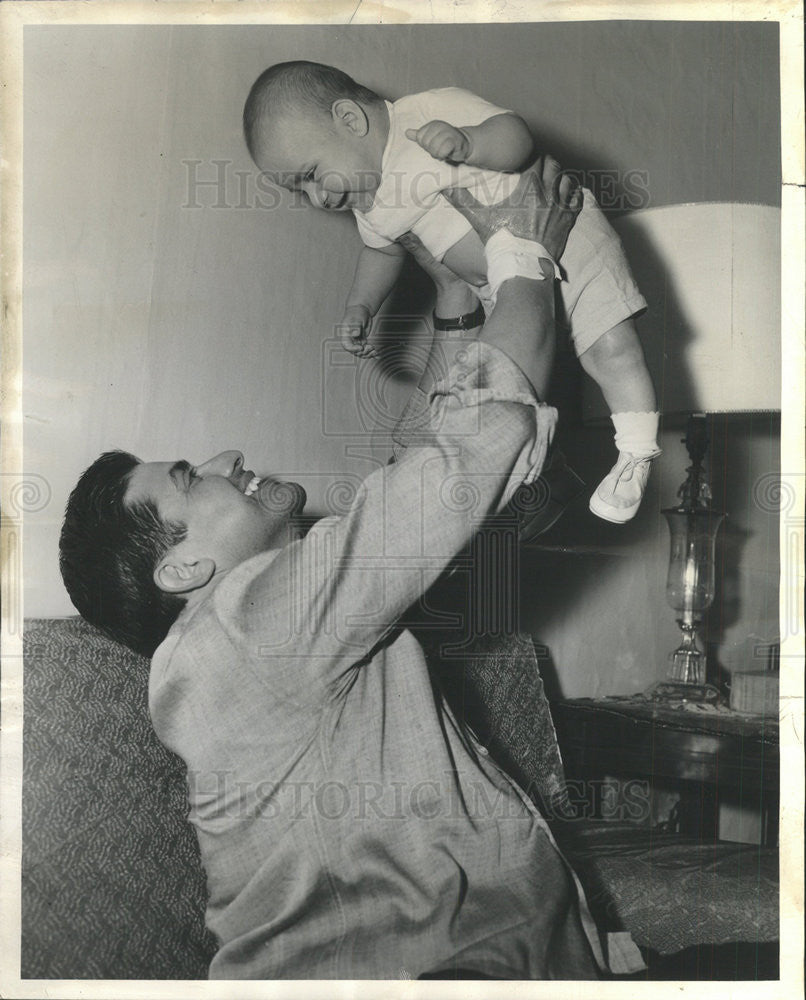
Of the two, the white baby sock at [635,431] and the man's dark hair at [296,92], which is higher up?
the man's dark hair at [296,92]

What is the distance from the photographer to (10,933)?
0.99 metres

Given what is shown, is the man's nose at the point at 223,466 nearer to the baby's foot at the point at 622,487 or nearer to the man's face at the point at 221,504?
the man's face at the point at 221,504

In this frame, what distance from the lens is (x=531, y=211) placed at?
101 centimetres

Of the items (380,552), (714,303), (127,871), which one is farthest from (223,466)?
(714,303)

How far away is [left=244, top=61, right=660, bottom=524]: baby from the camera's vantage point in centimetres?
99

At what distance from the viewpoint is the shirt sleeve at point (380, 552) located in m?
0.94

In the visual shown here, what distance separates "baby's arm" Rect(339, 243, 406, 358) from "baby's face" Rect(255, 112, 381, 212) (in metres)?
0.06

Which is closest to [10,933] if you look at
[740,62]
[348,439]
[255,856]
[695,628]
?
[255,856]

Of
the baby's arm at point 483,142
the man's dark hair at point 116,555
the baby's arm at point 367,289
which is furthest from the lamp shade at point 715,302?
the man's dark hair at point 116,555

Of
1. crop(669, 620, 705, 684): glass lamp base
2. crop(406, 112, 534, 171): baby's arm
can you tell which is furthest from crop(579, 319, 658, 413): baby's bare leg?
crop(669, 620, 705, 684): glass lamp base

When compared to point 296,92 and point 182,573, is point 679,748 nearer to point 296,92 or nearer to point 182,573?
point 182,573

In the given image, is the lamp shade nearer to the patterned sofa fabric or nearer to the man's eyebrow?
the man's eyebrow

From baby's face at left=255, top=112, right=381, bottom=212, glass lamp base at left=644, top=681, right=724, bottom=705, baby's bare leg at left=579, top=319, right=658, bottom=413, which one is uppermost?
baby's face at left=255, top=112, right=381, bottom=212

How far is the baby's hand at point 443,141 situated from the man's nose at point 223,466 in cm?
37
